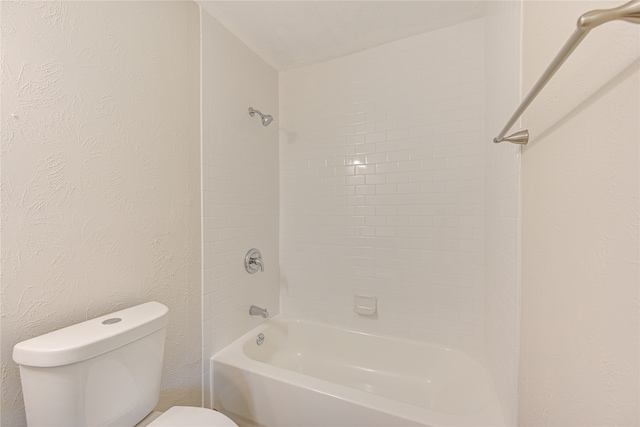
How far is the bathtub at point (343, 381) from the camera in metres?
1.06

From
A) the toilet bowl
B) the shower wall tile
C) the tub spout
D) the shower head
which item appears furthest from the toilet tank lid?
the shower head

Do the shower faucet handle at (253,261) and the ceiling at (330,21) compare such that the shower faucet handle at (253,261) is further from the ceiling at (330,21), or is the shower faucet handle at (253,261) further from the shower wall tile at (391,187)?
the ceiling at (330,21)

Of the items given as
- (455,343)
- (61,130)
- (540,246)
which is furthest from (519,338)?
(61,130)

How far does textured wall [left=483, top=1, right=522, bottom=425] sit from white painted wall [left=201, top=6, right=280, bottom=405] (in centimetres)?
136

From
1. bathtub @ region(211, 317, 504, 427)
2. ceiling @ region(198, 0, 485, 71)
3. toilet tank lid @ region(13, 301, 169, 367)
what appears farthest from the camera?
ceiling @ region(198, 0, 485, 71)

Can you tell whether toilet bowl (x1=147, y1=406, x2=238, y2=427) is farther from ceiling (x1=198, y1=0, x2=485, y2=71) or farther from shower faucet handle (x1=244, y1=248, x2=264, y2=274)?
ceiling (x1=198, y1=0, x2=485, y2=71)

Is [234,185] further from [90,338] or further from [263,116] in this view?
[90,338]

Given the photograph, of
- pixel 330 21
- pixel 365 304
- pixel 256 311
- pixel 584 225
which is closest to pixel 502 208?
pixel 584 225

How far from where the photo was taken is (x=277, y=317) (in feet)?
6.42

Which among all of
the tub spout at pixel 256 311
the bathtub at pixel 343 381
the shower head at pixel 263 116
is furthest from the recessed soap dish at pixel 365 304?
the shower head at pixel 263 116

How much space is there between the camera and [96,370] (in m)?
0.78

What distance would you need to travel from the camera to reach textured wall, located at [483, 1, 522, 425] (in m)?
0.90

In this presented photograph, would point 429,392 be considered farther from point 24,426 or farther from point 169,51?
point 169,51

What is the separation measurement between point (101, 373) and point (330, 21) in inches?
73.3
